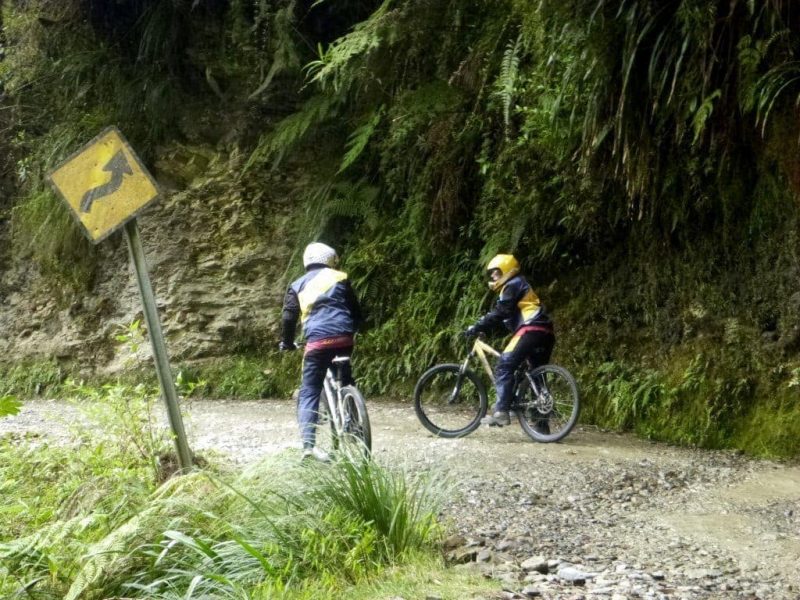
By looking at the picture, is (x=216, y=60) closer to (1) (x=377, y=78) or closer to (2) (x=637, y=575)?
(1) (x=377, y=78)

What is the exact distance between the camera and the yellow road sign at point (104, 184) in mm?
5020

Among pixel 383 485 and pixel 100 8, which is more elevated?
pixel 100 8

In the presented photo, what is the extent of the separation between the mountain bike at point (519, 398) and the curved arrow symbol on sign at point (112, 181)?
4.06 meters

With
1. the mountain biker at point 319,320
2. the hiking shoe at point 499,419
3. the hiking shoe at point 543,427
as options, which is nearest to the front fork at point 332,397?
the mountain biker at point 319,320

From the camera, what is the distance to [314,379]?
21.2 ft

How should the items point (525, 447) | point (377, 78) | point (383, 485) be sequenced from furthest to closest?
1. point (377, 78)
2. point (525, 447)
3. point (383, 485)

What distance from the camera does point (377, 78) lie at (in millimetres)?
10891

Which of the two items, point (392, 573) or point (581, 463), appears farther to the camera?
point (581, 463)

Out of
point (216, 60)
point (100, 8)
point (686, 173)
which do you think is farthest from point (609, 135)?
point (100, 8)

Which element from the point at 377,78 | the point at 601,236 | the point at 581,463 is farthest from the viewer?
the point at 377,78

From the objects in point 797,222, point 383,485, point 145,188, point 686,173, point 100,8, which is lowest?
point 383,485

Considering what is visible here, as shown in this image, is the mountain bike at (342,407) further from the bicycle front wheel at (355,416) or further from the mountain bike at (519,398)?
the mountain bike at (519,398)

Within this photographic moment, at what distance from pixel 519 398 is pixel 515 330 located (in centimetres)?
67

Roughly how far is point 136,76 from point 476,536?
1120cm
